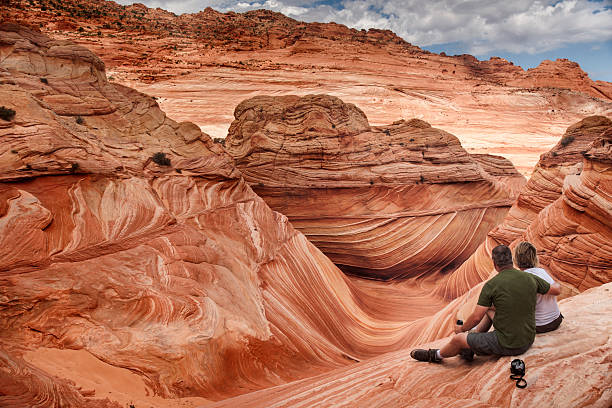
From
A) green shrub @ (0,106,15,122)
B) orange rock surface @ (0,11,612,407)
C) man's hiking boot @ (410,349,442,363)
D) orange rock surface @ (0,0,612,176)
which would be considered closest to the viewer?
orange rock surface @ (0,11,612,407)

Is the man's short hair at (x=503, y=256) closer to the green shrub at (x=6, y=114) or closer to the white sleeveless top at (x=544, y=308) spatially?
the white sleeveless top at (x=544, y=308)

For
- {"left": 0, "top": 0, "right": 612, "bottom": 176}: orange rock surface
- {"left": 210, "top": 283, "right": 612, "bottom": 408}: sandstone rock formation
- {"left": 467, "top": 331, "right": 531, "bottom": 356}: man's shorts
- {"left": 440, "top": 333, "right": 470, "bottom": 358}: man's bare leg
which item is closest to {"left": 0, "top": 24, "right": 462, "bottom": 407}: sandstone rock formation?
{"left": 210, "top": 283, "right": 612, "bottom": 408}: sandstone rock formation

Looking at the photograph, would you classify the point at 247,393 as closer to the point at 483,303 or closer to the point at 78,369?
the point at 78,369

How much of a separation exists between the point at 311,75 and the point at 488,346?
110 feet

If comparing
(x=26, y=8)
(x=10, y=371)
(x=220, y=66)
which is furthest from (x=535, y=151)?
(x=26, y=8)

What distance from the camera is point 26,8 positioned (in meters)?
35.6

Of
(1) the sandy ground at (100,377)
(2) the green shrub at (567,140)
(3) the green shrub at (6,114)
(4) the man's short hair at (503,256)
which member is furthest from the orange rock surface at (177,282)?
(4) the man's short hair at (503,256)

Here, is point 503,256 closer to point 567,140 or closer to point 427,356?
point 427,356

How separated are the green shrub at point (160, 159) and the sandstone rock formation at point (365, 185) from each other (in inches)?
136

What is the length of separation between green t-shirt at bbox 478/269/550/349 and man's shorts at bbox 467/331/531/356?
36 millimetres

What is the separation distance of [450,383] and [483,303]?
621mm

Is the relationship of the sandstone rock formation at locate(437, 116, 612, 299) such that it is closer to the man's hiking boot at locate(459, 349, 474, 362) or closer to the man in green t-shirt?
the man in green t-shirt

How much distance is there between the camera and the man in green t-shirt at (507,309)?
102 inches

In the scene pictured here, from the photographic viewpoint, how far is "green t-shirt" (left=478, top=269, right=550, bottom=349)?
259 centimetres
